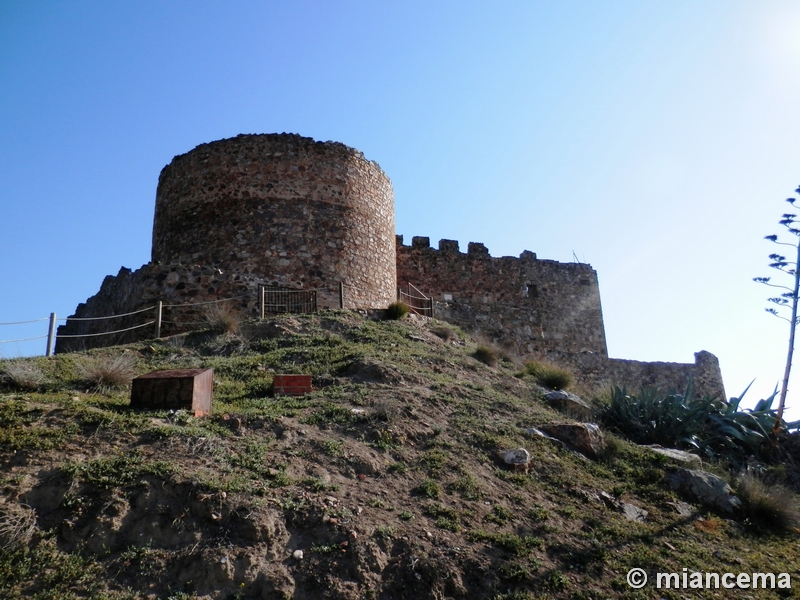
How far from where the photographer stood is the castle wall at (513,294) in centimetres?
2081

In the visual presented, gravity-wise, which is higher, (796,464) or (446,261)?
(446,261)

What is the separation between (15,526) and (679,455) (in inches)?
327

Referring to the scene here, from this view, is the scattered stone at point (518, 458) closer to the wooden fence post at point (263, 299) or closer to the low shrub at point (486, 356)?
the low shrub at point (486, 356)

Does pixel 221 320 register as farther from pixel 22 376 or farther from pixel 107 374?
pixel 22 376

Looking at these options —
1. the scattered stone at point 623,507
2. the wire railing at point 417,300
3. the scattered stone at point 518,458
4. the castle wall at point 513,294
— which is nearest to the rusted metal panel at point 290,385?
the scattered stone at point 518,458

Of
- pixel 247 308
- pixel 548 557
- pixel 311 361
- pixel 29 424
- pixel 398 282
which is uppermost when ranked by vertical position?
pixel 398 282

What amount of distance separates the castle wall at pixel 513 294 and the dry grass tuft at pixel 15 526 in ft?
48.1

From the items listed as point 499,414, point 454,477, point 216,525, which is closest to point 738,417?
point 499,414

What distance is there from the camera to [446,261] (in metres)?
21.4

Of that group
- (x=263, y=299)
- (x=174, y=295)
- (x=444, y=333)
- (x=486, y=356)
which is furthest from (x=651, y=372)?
(x=174, y=295)

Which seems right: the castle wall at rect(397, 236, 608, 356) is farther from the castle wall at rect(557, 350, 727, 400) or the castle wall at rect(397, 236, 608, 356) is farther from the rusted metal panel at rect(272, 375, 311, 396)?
the rusted metal panel at rect(272, 375, 311, 396)

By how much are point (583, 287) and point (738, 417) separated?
11.4m

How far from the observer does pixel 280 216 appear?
15.6 metres

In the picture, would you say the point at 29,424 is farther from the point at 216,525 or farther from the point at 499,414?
the point at 499,414
